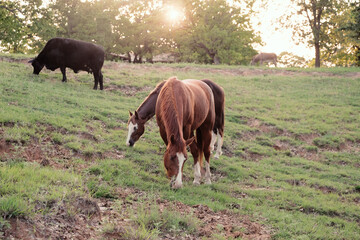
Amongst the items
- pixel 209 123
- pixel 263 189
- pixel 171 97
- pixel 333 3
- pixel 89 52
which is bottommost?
pixel 263 189

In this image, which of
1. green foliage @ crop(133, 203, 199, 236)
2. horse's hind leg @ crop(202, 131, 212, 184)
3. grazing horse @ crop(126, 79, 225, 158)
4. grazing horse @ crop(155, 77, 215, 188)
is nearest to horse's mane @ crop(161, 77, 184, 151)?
grazing horse @ crop(155, 77, 215, 188)

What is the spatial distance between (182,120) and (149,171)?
174 cm

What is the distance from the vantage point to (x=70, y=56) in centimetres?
1563

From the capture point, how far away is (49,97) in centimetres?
1207

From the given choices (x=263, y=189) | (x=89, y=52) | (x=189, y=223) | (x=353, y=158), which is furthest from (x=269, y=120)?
(x=189, y=223)

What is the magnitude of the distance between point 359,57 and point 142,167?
145 ft

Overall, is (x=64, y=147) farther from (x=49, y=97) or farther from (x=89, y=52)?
(x=89, y=52)

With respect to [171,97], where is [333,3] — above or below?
above

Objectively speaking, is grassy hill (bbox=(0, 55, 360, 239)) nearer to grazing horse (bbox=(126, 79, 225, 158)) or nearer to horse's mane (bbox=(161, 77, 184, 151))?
grazing horse (bbox=(126, 79, 225, 158))

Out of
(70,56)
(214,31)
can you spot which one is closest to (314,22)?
(214,31)

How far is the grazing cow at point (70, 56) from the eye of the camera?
51.4 feet

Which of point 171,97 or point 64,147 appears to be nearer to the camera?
point 171,97

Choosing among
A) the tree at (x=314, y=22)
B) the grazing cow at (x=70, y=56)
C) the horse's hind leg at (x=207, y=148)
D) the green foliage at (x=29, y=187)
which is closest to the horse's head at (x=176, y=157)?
the green foliage at (x=29, y=187)

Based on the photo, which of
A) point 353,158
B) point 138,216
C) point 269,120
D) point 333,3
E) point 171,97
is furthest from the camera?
point 333,3
